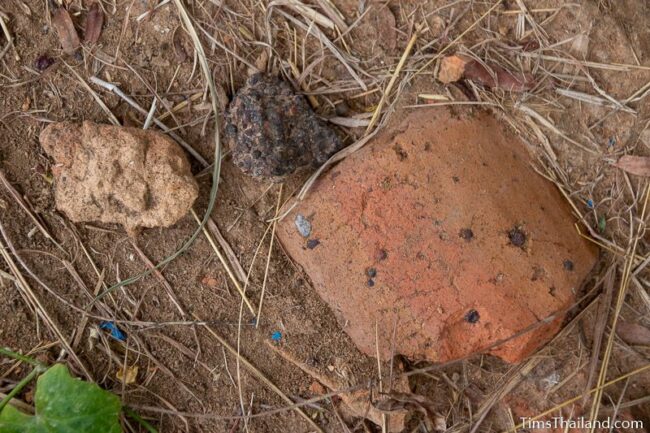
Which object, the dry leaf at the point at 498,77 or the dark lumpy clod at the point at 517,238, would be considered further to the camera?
the dry leaf at the point at 498,77

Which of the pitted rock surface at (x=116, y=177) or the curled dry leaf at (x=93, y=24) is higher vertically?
the curled dry leaf at (x=93, y=24)

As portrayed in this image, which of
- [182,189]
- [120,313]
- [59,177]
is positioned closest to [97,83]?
[59,177]

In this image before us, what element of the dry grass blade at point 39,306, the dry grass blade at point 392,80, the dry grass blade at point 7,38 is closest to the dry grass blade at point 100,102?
the dry grass blade at point 7,38

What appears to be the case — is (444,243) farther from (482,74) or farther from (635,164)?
(635,164)

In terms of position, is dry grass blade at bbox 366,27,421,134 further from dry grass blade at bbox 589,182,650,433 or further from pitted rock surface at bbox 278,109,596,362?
dry grass blade at bbox 589,182,650,433

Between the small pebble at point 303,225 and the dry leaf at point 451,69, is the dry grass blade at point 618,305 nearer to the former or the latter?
the dry leaf at point 451,69

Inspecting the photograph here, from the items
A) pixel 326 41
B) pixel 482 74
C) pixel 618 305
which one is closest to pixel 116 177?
pixel 326 41
